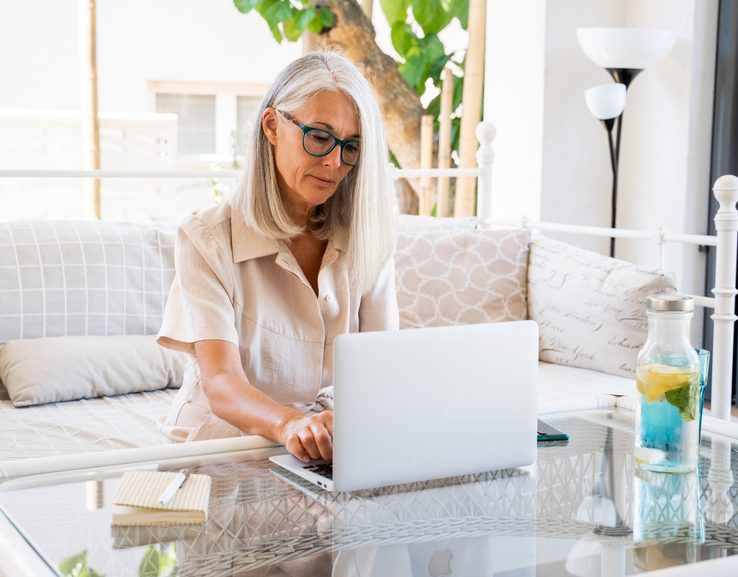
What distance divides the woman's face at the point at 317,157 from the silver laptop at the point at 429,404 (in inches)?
20.1

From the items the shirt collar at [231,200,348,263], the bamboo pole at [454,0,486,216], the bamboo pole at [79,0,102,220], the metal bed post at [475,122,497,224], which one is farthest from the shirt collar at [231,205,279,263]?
the bamboo pole at [454,0,486,216]

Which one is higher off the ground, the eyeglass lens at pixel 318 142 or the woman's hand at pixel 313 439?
the eyeglass lens at pixel 318 142

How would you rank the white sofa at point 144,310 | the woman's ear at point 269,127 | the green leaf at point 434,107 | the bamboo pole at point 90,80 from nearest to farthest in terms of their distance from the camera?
the woman's ear at point 269,127 → the white sofa at point 144,310 → the bamboo pole at point 90,80 → the green leaf at point 434,107

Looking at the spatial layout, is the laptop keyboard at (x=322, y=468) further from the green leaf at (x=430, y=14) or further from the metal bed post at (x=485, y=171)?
the green leaf at (x=430, y=14)

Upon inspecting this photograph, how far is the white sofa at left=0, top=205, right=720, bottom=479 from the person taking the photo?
2.15 m

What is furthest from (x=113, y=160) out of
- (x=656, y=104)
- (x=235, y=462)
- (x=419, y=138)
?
(x=235, y=462)

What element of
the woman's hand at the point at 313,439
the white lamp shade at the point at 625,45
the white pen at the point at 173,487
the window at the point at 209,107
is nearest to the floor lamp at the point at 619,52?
the white lamp shade at the point at 625,45

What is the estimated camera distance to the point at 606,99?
10.3 feet

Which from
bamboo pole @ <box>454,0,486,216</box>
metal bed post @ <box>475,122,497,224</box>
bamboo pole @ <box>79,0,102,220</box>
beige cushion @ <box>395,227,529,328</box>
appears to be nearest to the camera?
beige cushion @ <box>395,227,529,328</box>

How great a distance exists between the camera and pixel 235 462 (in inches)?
44.6

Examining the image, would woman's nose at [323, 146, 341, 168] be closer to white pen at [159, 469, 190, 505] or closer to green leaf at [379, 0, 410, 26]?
white pen at [159, 469, 190, 505]

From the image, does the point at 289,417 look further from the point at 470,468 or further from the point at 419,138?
the point at 419,138

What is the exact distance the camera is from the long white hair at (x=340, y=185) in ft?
4.94

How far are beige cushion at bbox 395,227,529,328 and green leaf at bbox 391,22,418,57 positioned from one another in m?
2.06
